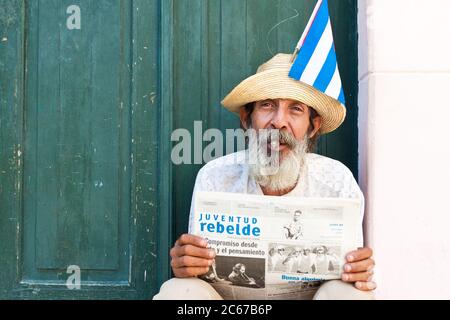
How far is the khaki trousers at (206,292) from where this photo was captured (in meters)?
2.45

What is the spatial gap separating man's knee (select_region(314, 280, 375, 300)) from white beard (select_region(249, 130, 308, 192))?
1.61 ft

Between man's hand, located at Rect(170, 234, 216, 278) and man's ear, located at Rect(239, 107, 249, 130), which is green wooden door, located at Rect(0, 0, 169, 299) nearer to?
man's ear, located at Rect(239, 107, 249, 130)

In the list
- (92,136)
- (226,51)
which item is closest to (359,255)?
(226,51)

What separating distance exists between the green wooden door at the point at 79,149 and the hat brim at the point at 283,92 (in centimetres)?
58

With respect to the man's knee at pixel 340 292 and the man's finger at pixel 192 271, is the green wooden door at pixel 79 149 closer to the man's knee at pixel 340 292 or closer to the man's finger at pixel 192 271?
the man's finger at pixel 192 271

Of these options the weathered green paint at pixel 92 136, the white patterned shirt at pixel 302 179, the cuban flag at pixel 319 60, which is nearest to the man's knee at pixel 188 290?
the white patterned shirt at pixel 302 179

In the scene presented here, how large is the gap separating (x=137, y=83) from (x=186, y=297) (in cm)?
119

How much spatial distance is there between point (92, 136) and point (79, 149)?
9 cm

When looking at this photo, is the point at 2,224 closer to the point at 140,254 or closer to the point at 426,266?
the point at 140,254

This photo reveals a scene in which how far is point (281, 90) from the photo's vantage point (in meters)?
2.73

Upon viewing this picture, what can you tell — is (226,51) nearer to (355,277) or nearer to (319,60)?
(319,60)

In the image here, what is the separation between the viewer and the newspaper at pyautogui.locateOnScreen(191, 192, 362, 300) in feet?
8.28
